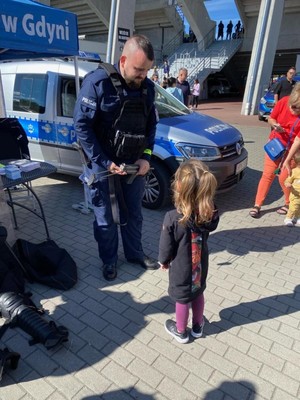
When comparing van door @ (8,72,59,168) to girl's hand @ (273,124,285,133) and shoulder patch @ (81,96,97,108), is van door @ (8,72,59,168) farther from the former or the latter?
Result: girl's hand @ (273,124,285,133)

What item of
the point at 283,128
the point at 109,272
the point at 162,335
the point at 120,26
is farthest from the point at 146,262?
the point at 120,26

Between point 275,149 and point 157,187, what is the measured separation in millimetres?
1605

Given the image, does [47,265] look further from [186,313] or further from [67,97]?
[67,97]

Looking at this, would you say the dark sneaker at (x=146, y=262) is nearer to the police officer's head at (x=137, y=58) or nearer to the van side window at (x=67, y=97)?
the police officer's head at (x=137, y=58)

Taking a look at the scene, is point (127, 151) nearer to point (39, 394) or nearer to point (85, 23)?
point (39, 394)

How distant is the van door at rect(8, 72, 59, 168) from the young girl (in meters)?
3.31

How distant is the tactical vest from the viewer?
2.55 m

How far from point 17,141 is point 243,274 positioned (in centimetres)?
326

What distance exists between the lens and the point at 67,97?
4.64 metres

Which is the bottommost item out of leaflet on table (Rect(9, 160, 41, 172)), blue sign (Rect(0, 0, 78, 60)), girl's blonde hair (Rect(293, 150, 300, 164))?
leaflet on table (Rect(9, 160, 41, 172))

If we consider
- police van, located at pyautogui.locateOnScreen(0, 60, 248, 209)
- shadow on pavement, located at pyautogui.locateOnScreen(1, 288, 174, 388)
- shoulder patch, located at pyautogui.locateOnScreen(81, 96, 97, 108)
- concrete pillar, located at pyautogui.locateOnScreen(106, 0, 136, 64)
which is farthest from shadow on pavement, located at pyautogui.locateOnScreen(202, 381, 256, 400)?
concrete pillar, located at pyautogui.locateOnScreen(106, 0, 136, 64)

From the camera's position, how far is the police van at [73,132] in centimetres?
419

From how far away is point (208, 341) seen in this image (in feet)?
7.91

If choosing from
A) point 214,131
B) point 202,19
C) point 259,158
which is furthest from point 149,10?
point 214,131
